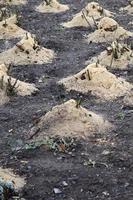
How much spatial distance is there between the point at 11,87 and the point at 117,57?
2.04 meters

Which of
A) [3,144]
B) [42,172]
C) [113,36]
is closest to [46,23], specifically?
[113,36]

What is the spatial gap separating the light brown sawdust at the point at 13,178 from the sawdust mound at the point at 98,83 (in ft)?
7.30

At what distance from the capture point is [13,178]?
526 centimetres

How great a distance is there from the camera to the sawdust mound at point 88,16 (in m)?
10.7

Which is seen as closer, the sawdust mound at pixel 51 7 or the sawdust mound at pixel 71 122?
the sawdust mound at pixel 71 122

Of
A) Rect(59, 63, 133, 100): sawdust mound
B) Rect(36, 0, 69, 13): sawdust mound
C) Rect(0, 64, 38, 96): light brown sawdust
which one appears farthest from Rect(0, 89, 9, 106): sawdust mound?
Rect(36, 0, 69, 13): sawdust mound

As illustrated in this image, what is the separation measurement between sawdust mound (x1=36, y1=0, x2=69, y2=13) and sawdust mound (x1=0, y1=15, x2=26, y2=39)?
1527mm

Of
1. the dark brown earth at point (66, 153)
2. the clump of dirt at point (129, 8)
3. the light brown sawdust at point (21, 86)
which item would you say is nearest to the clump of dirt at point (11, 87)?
the light brown sawdust at point (21, 86)

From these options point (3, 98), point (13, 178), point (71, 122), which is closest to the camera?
point (13, 178)

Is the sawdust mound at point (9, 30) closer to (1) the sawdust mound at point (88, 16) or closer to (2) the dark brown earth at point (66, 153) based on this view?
(1) the sawdust mound at point (88, 16)

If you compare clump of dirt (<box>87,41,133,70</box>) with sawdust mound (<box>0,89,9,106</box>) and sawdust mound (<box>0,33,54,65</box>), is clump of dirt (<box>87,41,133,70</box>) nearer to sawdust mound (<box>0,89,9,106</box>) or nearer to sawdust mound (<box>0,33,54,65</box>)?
sawdust mound (<box>0,33,54,65</box>)

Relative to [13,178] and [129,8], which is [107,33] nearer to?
[129,8]

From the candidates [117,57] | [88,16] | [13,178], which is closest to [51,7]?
[88,16]

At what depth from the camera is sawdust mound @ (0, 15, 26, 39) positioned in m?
9.96
